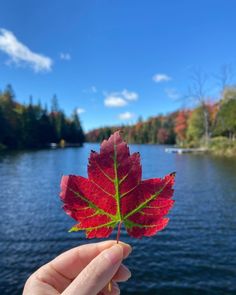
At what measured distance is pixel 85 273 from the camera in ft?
3.77

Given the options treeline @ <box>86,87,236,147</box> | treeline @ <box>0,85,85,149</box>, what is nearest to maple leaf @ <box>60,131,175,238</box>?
treeline @ <box>86,87,236,147</box>

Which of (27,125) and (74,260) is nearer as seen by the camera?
(74,260)

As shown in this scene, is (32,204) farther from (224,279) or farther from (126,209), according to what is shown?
(126,209)

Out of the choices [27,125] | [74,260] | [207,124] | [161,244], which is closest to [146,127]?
[27,125]

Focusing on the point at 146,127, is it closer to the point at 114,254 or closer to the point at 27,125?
the point at 27,125

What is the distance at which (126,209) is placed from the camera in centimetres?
104

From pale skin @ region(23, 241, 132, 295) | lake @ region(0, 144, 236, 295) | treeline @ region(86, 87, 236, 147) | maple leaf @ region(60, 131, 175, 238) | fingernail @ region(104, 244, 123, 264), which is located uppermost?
treeline @ region(86, 87, 236, 147)

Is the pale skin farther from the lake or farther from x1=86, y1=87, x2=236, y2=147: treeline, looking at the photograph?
x1=86, y1=87, x2=236, y2=147: treeline

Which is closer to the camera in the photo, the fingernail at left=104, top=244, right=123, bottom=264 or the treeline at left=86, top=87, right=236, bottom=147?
the fingernail at left=104, top=244, right=123, bottom=264

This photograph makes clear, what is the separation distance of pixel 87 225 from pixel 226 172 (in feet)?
93.2

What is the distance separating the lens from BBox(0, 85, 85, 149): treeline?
73938mm

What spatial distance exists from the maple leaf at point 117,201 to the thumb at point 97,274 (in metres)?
0.14

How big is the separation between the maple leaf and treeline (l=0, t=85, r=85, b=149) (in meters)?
69.0

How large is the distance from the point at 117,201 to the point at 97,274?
0.31m
